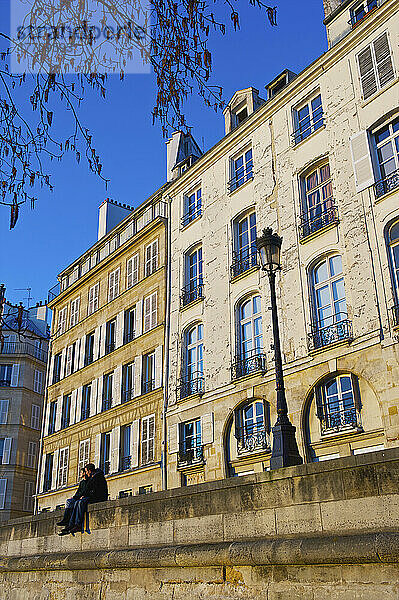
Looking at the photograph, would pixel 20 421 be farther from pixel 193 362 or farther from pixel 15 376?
pixel 193 362

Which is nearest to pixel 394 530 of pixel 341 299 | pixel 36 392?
pixel 341 299

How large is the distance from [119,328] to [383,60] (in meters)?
17.0

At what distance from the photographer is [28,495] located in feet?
138

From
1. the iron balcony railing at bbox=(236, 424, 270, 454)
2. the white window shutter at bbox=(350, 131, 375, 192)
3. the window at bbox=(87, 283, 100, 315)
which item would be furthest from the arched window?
the window at bbox=(87, 283, 100, 315)

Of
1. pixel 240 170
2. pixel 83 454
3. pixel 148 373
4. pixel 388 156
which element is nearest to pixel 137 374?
pixel 148 373

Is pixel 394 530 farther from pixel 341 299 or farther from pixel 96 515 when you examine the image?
pixel 341 299

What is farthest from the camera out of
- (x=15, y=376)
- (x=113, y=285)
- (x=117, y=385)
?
(x=15, y=376)

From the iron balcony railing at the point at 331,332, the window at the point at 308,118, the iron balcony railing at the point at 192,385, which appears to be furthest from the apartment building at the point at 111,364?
the iron balcony railing at the point at 331,332

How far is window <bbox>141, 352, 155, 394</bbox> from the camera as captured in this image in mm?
26984

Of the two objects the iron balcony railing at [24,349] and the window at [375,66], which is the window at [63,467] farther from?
the window at [375,66]

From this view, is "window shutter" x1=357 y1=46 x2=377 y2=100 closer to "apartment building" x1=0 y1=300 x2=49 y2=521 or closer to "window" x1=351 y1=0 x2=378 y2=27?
"window" x1=351 y1=0 x2=378 y2=27

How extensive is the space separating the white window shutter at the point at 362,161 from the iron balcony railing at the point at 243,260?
4.95m

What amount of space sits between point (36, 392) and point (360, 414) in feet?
110

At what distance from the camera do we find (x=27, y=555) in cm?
1374
